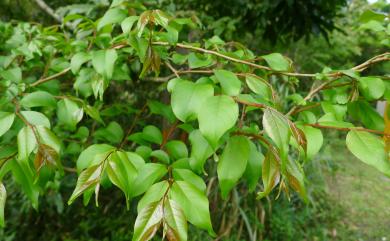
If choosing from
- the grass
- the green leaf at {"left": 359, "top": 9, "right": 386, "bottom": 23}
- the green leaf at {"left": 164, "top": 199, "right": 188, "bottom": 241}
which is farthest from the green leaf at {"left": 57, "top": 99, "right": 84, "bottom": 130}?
the grass

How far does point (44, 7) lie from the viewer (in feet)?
6.74

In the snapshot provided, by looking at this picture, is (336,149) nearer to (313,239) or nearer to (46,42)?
(313,239)

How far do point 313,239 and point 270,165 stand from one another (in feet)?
7.94

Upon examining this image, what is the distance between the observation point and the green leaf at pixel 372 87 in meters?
0.71

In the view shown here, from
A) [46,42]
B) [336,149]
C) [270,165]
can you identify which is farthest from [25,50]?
[336,149]

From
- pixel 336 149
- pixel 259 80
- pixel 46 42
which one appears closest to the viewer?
pixel 259 80

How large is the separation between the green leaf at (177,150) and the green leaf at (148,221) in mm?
310

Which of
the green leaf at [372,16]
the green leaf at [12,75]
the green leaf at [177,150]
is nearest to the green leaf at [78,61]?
the green leaf at [12,75]

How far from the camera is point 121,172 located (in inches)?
23.4

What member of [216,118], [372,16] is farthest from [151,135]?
[372,16]

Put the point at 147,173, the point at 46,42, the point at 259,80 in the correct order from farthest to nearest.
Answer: the point at 46,42 → the point at 259,80 → the point at 147,173

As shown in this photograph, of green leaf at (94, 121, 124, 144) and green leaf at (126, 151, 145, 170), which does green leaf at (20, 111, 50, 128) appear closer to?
green leaf at (126, 151, 145, 170)

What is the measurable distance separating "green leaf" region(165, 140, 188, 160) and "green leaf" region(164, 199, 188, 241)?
31cm

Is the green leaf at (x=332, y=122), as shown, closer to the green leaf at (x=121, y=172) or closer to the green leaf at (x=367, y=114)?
the green leaf at (x=367, y=114)
